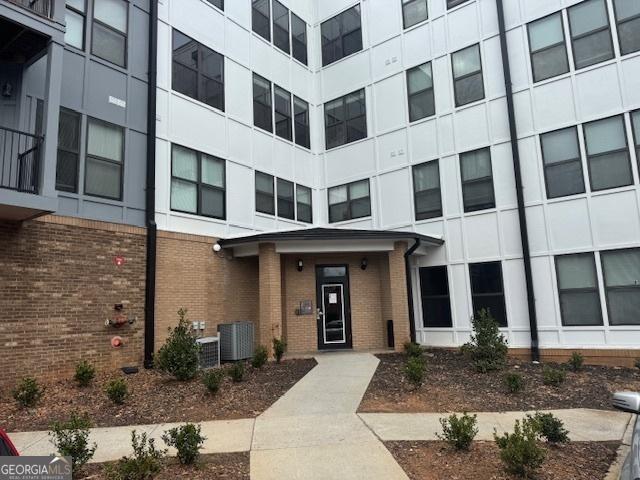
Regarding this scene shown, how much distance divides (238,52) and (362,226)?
7168mm

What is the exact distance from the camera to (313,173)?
17.6m

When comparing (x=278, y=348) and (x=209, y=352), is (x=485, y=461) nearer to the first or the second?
(x=278, y=348)

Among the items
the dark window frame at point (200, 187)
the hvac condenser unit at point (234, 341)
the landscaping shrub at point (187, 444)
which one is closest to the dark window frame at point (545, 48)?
the dark window frame at point (200, 187)

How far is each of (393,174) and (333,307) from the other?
4.95 metres

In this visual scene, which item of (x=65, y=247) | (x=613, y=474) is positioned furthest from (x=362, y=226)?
(x=613, y=474)

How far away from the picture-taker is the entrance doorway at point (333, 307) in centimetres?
1421

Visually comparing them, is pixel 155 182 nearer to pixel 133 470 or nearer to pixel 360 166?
pixel 360 166

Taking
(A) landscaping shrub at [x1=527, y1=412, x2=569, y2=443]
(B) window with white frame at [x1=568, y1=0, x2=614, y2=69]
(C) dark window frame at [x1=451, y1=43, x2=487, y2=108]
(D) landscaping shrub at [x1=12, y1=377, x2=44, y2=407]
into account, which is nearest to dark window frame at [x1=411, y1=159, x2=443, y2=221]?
(C) dark window frame at [x1=451, y1=43, x2=487, y2=108]

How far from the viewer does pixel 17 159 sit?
908 centimetres

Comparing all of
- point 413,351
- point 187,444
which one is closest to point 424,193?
point 413,351

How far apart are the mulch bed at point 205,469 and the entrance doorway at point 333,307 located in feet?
28.8

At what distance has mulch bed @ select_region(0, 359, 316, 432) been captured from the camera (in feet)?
23.7

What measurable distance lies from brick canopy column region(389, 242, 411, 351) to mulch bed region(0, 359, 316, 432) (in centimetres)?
433

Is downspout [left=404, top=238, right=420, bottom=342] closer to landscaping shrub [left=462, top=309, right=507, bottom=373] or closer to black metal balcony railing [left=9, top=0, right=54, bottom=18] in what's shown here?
landscaping shrub [left=462, top=309, right=507, bottom=373]
